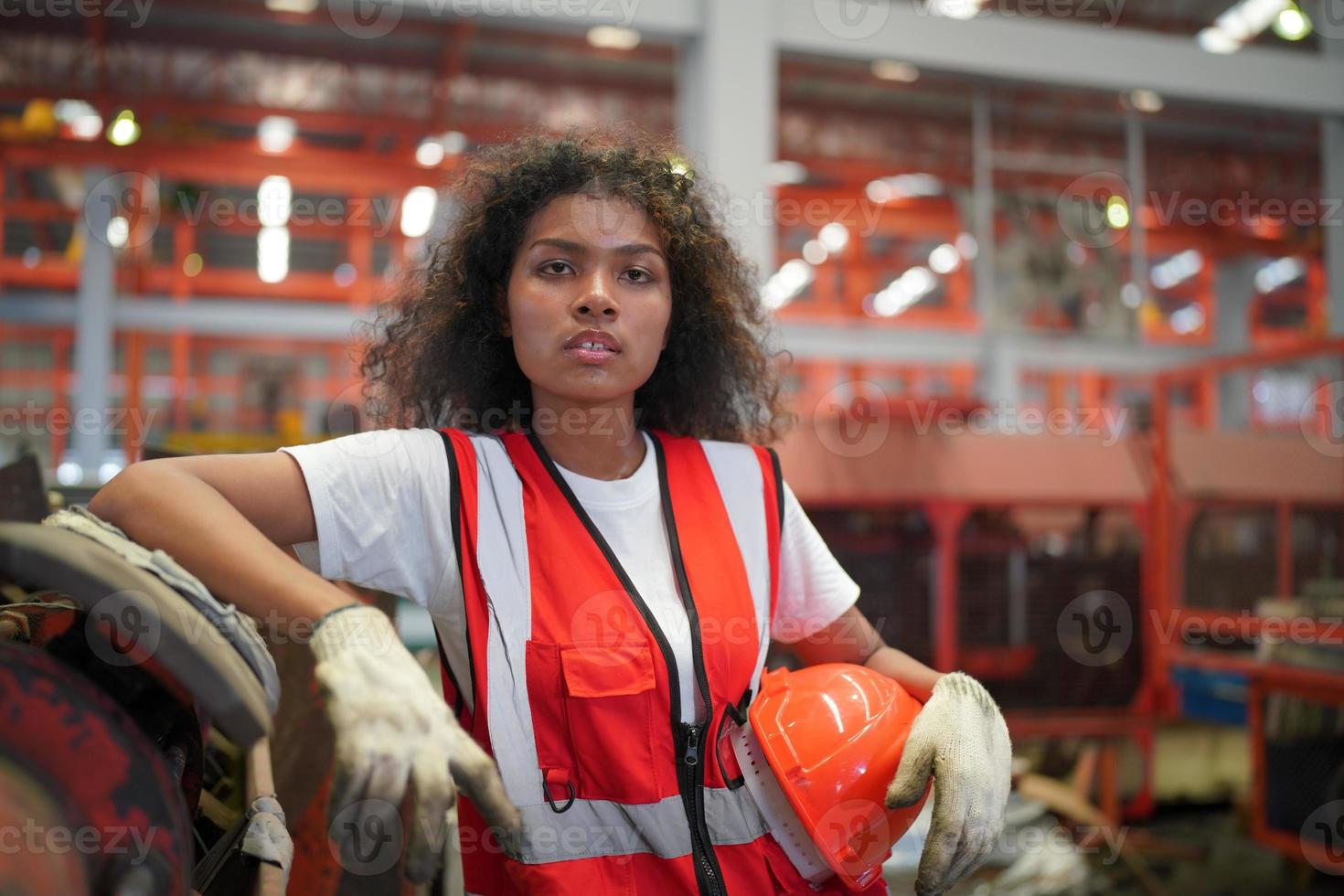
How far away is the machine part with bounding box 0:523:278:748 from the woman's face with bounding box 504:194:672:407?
28.3 inches

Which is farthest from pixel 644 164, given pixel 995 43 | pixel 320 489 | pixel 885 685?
pixel 995 43

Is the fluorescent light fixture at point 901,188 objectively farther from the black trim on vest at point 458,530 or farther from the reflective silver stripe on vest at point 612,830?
the reflective silver stripe on vest at point 612,830

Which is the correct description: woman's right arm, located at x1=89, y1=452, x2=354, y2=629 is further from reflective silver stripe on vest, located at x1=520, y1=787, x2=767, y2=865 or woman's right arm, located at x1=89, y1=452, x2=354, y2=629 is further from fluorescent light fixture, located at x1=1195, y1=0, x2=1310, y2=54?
fluorescent light fixture, located at x1=1195, y1=0, x2=1310, y2=54

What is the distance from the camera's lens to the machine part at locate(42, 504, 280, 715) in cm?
103

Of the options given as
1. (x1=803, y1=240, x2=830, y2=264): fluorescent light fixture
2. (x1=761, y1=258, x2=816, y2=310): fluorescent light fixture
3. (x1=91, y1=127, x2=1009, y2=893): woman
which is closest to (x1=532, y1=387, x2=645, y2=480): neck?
(x1=91, y1=127, x2=1009, y2=893): woman

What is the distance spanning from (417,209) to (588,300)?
30.4ft

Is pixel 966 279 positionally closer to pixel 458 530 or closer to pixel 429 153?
pixel 429 153

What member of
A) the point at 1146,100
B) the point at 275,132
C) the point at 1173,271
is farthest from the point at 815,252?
the point at 275,132

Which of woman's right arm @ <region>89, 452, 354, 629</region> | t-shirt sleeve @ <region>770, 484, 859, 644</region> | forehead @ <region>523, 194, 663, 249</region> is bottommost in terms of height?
t-shirt sleeve @ <region>770, 484, 859, 644</region>

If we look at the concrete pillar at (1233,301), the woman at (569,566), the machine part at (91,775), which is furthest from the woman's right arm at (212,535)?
the concrete pillar at (1233,301)

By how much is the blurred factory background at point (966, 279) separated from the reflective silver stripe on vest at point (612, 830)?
77cm

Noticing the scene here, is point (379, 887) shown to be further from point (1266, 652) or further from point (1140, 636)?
point (1140, 636)

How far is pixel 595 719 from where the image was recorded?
4.53ft

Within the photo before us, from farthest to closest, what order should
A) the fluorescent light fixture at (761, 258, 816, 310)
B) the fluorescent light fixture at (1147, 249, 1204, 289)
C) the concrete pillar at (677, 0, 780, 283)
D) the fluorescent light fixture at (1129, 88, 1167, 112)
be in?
the fluorescent light fixture at (1147, 249, 1204, 289) → the fluorescent light fixture at (761, 258, 816, 310) → the fluorescent light fixture at (1129, 88, 1167, 112) → the concrete pillar at (677, 0, 780, 283)
